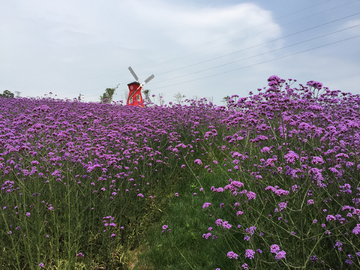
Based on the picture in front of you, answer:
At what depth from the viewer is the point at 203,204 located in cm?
407

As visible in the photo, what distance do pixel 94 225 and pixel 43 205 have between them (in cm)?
80

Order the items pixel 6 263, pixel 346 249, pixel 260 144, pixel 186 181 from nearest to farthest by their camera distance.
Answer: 1. pixel 346 249
2. pixel 6 263
3. pixel 260 144
4. pixel 186 181

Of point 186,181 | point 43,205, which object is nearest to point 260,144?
point 186,181

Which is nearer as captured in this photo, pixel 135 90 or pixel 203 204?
pixel 203 204

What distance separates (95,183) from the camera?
188 inches

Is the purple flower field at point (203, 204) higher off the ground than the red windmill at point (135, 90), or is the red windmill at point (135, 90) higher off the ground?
the red windmill at point (135, 90)

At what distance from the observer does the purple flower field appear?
2949 mm

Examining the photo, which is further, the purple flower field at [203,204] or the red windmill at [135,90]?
the red windmill at [135,90]

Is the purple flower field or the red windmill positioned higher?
the red windmill

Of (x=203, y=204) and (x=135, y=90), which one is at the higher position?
(x=135, y=90)

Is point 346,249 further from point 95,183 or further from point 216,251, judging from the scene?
point 95,183

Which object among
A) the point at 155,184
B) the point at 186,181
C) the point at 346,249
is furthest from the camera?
the point at 186,181

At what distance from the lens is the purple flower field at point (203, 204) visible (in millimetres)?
2949

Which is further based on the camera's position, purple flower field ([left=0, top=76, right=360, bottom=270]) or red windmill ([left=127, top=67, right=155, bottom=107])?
red windmill ([left=127, top=67, right=155, bottom=107])
